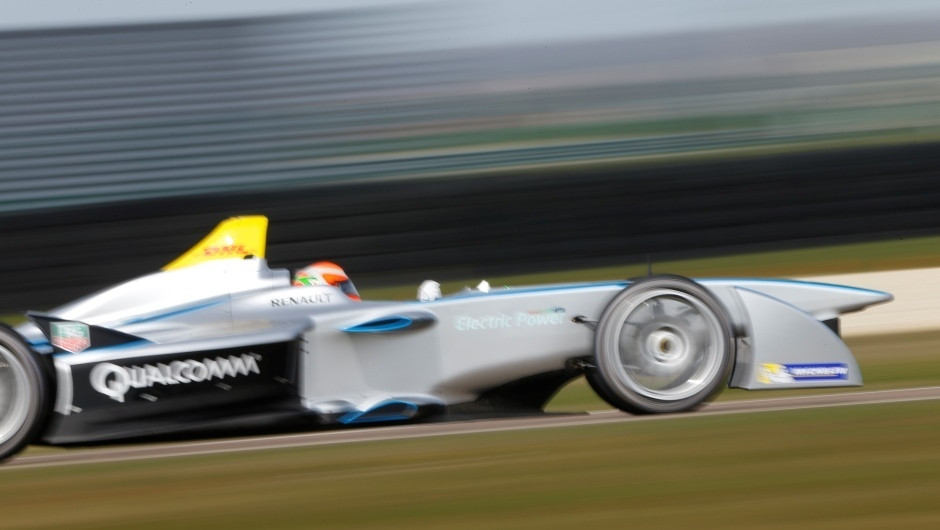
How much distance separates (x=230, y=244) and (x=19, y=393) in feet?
3.29

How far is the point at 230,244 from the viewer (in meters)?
4.79

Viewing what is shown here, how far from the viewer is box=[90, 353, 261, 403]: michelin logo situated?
425 centimetres

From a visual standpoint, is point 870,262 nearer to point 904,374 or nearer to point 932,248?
point 932,248

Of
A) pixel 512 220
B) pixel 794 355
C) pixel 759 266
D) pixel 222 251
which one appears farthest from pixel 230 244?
pixel 759 266

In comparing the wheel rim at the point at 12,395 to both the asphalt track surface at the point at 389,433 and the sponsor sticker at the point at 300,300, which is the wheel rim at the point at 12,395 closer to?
the asphalt track surface at the point at 389,433

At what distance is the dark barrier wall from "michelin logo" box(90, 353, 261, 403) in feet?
17.3

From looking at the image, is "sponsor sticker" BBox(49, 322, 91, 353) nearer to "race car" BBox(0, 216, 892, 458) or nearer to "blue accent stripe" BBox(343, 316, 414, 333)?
"race car" BBox(0, 216, 892, 458)

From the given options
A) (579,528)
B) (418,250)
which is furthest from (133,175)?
(579,528)

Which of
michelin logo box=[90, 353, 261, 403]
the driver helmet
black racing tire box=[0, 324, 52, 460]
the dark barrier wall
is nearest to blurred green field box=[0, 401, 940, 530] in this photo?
black racing tire box=[0, 324, 52, 460]

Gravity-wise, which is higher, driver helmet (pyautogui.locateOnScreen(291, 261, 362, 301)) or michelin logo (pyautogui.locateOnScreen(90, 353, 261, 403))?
driver helmet (pyautogui.locateOnScreen(291, 261, 362, 301))

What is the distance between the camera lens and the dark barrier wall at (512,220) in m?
9.39

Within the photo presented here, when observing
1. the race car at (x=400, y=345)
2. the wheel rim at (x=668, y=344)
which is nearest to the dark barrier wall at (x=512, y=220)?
the race car at (x=400, y=345)

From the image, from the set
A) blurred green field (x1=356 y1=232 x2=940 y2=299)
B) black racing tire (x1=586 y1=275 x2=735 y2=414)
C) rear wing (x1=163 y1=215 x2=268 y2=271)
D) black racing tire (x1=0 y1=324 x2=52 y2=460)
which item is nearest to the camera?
black racing tire (x1=0 y1=324 x2=52 y2=460)

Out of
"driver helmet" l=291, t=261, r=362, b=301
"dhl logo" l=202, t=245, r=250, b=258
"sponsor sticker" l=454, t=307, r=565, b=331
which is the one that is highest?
"dhl logo" l=202, t=245, r=250, b=258
